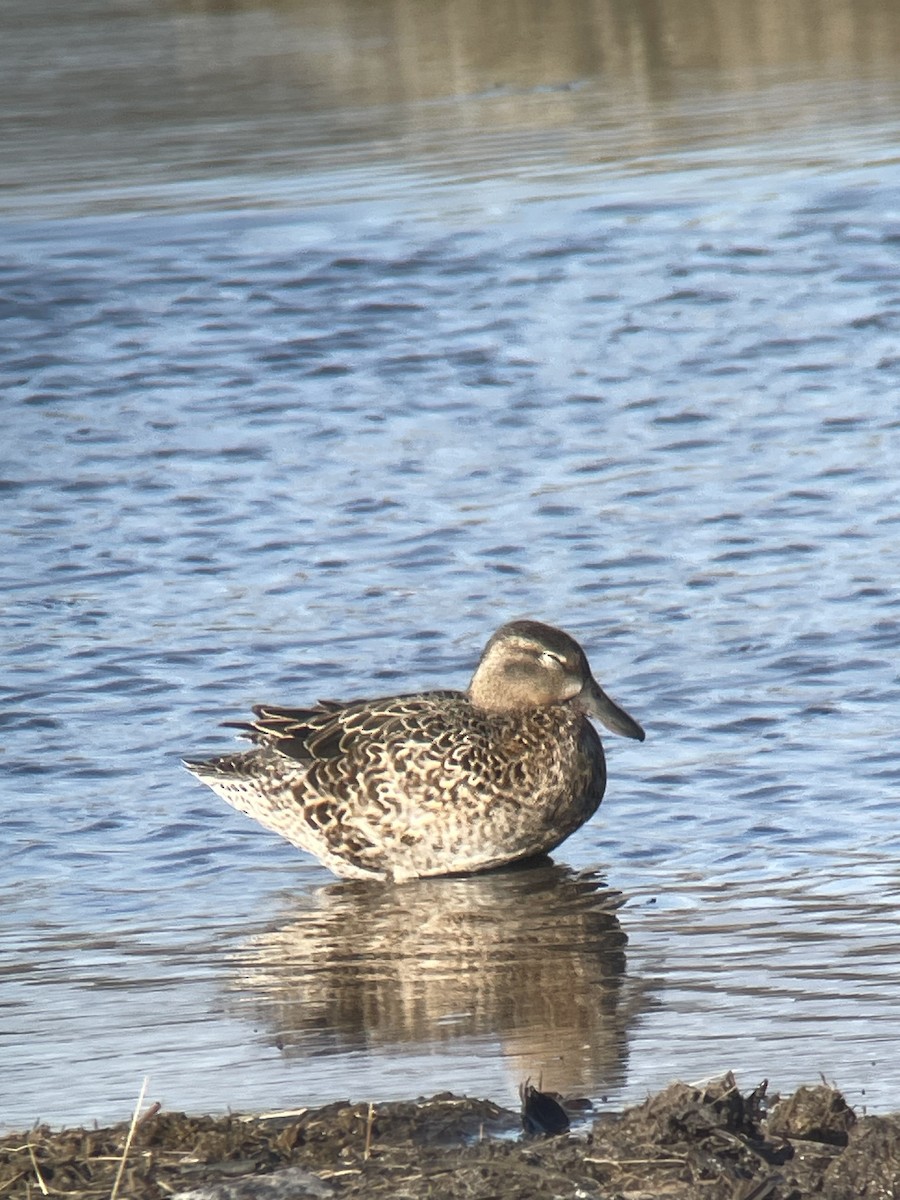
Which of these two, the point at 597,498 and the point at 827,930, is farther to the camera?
the point at 597,498

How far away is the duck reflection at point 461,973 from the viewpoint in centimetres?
571

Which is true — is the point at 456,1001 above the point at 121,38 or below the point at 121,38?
below

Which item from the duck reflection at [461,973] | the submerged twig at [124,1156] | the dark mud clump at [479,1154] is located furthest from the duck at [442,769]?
the submerged twig at [124,1156]

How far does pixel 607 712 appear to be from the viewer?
7.89 metres

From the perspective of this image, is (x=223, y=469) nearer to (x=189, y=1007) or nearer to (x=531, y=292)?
(x=531, y=292)

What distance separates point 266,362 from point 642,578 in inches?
175

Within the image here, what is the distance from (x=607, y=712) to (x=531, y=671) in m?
0.33

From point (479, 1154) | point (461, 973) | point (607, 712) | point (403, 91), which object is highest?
point (403, 91)

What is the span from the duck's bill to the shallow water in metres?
0.23

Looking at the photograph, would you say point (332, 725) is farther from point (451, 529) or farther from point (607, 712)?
point (451, 529)

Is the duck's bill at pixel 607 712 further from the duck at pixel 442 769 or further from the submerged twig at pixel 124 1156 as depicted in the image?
the submerged twig at pixel 124 1156

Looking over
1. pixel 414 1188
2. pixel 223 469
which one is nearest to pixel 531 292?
pixel 223 469

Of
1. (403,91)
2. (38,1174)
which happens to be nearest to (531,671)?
(38,1174)

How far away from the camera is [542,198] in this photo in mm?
16516
